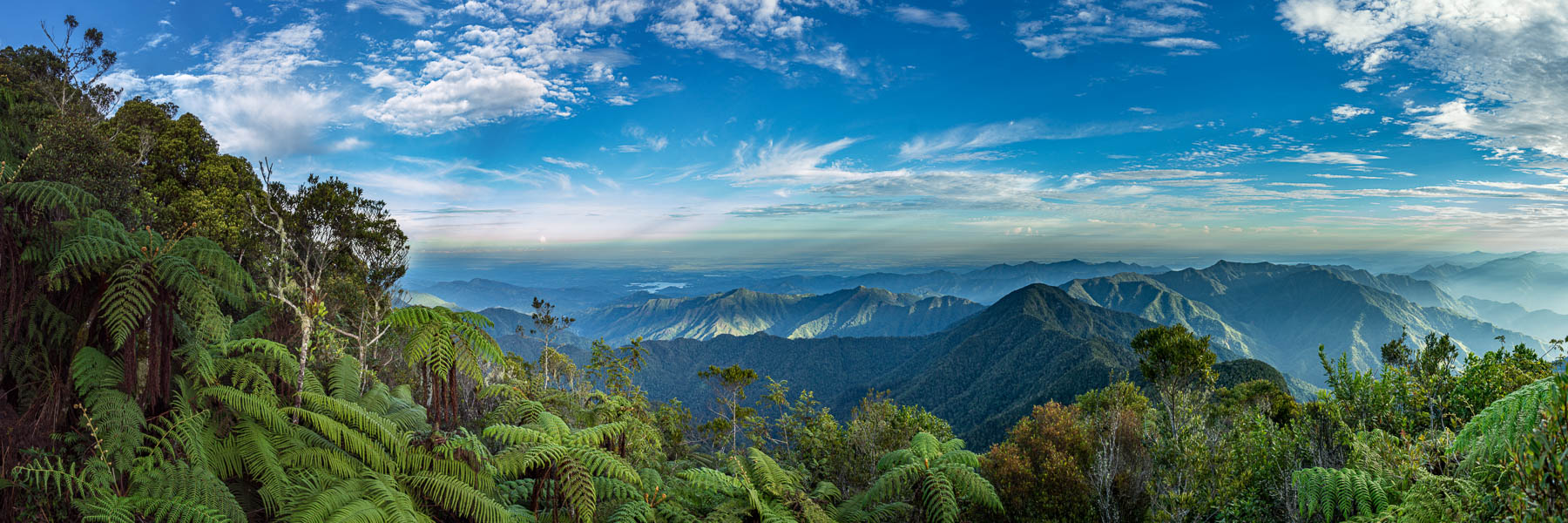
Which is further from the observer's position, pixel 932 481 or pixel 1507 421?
pixel 932 481

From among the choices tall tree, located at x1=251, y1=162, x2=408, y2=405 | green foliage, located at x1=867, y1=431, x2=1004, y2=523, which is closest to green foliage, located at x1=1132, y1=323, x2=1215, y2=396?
green foliage, located at x1=867, y1=431, x2=1004, y2=523

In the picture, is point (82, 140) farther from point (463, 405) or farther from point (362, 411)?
point (362, 411)

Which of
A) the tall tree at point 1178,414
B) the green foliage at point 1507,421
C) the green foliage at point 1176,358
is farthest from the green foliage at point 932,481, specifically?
the green foliage at point 1176,358

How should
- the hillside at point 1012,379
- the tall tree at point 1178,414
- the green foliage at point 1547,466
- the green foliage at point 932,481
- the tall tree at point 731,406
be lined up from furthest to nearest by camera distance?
the hillside at point 1012,379, the tall tree at point 731,406, the tall tree at point 1178,414, the green foliage at point 932,481, the green foliage at point 1547,466

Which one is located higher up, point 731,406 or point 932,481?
point 932,481

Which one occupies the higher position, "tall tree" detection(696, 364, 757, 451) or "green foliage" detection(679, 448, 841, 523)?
"green foliage" detection(679, 448, 841, 523)

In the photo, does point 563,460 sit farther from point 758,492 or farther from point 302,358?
point 302,358

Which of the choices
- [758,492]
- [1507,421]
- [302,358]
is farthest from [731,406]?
[1507,421]

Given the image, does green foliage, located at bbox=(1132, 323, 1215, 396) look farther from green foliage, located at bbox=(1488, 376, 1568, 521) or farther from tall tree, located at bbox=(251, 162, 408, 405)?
tall tree, located at bbox=(251, 162, 408, 405)

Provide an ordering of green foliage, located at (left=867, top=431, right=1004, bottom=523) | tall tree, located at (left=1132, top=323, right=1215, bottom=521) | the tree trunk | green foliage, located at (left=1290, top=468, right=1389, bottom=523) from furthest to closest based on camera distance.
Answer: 1. tall tree, located at (left=1132, top=323, right=1215, bottom=521)
2. green foliage, located at (left=867, top=431, right=1004, bottom=523)
3. green foliage, located at (left=1290, top=468, right=1389, bottom=523)
4. the tree trunk

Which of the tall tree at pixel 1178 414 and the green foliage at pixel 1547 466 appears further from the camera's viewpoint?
the tall tree at pixel 1178 414

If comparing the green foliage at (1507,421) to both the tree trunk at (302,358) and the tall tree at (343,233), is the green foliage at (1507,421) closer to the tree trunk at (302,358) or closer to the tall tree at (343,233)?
the tree trunk at (302,358)
